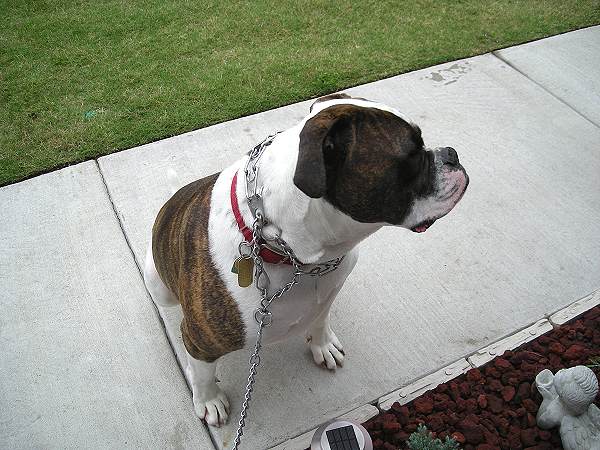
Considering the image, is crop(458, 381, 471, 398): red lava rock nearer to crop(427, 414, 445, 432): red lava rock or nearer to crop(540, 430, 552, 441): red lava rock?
crop(427, 414, 445, 432): red lava rock

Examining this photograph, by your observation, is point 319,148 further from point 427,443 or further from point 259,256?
point 427,443

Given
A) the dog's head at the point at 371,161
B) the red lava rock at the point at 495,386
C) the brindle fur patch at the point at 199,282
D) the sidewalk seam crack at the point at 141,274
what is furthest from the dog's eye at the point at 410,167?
the sidewalk seam crack at the point at 141,274

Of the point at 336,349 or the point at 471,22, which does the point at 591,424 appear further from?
the point at 471,22

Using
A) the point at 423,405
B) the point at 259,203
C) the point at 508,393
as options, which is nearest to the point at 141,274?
the point at 259,203

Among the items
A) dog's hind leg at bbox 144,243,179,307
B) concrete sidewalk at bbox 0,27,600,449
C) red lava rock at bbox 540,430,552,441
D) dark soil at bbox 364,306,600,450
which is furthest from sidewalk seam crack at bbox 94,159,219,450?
red lava rock at bbox 540,430,552,441

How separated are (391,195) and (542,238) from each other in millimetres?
2162

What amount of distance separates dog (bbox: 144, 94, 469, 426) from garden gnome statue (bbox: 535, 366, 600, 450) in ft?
3.34

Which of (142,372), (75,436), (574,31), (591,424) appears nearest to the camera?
(591,424)

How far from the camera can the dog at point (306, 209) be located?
187 cm

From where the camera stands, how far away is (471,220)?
3.77m

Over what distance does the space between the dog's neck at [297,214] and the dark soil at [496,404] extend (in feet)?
3.75

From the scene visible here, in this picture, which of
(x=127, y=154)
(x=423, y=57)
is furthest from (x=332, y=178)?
(x=423, y=57)

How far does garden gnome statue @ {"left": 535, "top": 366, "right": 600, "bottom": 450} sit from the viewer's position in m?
2.38

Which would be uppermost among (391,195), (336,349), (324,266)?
(391,195)
